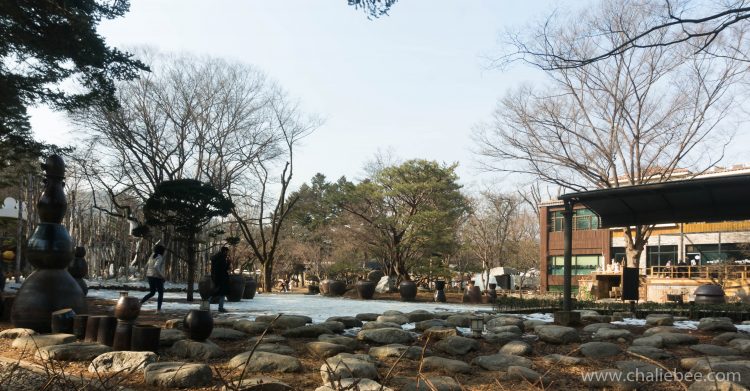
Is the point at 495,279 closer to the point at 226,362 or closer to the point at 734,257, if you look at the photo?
the point at 734,257

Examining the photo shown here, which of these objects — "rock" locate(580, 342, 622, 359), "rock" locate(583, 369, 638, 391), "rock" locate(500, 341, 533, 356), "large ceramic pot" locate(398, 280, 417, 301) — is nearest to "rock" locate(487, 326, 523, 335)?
"rock" locate(500, 341, 533, 356)

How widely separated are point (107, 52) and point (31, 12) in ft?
4.70

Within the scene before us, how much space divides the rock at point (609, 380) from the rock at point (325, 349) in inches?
116

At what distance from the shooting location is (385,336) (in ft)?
27.2

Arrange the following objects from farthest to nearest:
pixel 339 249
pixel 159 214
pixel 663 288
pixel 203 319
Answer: pixel 339 249 < pixel 663 288 < pixel 159 214 < pixel 203 319

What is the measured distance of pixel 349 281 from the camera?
34.0m

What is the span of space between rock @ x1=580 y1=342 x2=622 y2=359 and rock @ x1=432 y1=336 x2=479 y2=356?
142 centimetres

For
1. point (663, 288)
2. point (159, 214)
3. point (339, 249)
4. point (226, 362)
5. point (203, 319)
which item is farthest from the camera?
point (339, 249)

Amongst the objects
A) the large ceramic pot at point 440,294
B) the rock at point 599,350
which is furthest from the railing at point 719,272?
the rock at point 599,350

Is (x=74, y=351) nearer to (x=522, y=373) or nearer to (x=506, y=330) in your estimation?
(x=522, y=373)

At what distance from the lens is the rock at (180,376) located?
5.50 meters

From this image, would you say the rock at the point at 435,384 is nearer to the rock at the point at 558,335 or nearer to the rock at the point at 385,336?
the rock at the point at 385,336

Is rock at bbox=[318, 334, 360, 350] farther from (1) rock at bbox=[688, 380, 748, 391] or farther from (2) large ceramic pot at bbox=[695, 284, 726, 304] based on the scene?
(2) large ceramic pot at bbox=[695, 284, 726, 304]

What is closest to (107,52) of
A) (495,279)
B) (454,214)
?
(454,214)
